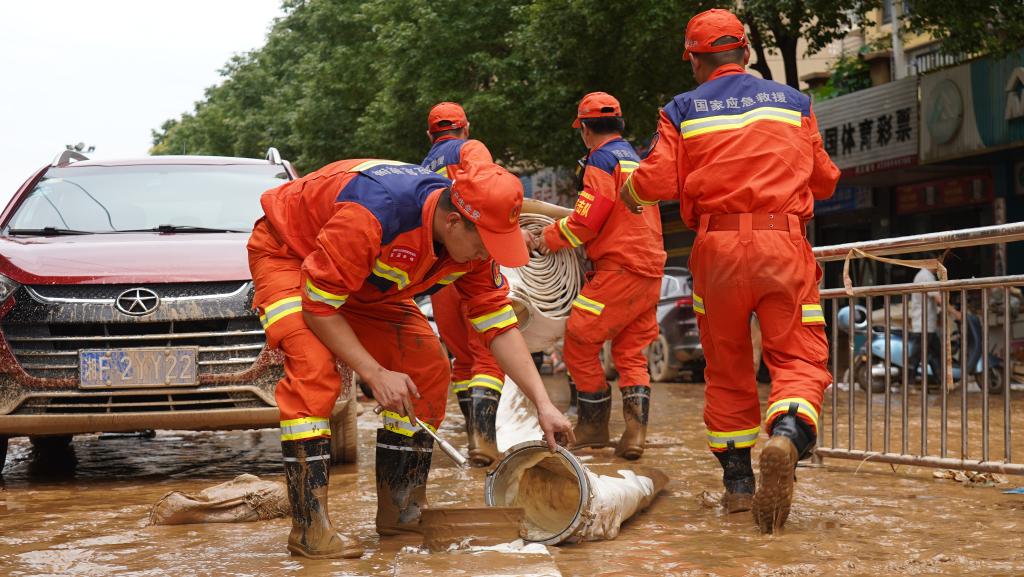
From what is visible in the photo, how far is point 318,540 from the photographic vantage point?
454 centimetres

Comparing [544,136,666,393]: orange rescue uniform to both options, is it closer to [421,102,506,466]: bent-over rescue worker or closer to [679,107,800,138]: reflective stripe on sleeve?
[421,102,506,466]: bent-over rescue worker

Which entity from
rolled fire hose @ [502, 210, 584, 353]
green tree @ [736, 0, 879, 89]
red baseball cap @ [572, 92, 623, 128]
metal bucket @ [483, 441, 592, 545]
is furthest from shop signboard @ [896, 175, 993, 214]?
metal bucket @ [483, 441, 592, 545]

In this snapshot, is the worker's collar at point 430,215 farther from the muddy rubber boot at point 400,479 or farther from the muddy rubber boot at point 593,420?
the muddy rubber boot at point 593,420

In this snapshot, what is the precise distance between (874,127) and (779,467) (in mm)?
17811

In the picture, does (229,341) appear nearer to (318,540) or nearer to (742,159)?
(318,540)

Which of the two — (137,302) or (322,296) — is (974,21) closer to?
(137,302)

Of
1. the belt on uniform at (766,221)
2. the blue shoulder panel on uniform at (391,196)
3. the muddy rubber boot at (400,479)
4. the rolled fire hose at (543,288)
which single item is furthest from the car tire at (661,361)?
the blue shoulder panel on uniform at (391,196)

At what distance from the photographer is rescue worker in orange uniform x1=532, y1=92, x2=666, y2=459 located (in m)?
7.45

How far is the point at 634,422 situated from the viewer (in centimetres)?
746

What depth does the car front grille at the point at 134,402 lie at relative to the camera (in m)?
6.59

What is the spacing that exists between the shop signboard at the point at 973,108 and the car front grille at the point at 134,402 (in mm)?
13914

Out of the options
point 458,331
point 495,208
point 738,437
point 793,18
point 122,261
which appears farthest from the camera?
point 793,18

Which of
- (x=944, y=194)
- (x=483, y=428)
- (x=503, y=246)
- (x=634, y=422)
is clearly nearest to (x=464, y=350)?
(x=483, y=428)

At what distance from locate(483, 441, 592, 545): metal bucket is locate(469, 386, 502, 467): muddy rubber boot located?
7.35 ft
